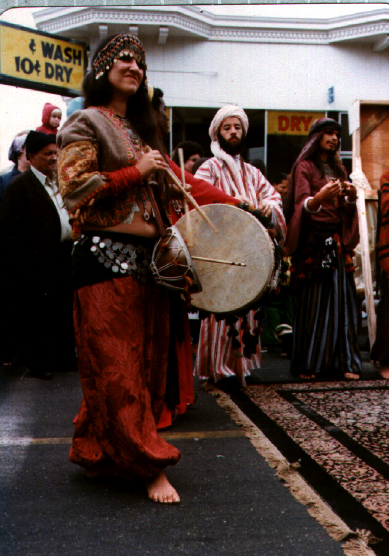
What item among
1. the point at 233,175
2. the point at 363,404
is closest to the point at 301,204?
the point at 233,175

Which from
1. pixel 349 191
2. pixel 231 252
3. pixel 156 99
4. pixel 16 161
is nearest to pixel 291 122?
pixel 349 191

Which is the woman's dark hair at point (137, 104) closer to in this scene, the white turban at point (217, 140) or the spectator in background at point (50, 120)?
the white turban at point (217, 140)

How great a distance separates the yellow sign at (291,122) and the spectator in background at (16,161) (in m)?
2.76

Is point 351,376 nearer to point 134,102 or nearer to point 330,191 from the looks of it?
point 330,191

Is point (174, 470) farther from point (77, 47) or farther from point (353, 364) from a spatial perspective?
point (77, 47)

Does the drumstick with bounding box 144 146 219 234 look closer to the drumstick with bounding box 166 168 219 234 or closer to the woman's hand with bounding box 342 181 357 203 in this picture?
the drumstick with bounding box 166 168 219 234

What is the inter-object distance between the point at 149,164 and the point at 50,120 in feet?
11.6

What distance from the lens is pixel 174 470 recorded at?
2779 millimetres

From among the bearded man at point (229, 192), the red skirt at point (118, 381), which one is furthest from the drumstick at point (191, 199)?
the bearded man at point (229, 192)

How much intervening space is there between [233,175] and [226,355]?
4.19ft

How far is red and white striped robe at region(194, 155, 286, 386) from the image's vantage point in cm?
439

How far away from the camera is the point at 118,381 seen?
2.42 meters

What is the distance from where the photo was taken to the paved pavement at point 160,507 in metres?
2.03

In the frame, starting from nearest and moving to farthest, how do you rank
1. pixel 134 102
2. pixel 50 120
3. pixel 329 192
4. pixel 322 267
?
pixel 134 102
pixel 329 192
pixel 322 267
pixel 50 120
